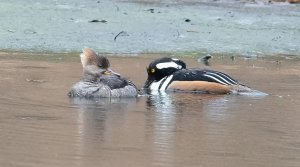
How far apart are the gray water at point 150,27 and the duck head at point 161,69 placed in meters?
3.22

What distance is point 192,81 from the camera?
1264cm

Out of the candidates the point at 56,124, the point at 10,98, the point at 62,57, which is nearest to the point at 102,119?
the point at 56,124

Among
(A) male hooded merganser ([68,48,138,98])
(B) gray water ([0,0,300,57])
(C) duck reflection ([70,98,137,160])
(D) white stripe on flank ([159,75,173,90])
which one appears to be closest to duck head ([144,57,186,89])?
(D) white stripe on flank ([159,75,173,90])

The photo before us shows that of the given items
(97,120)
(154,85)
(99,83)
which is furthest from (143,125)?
(154,85)

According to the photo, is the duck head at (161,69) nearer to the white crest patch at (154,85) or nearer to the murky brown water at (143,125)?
the white crest patch at (154,85)

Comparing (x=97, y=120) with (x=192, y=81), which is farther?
(x=192, y=81)

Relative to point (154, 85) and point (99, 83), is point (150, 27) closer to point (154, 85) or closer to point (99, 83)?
point (154, 85)

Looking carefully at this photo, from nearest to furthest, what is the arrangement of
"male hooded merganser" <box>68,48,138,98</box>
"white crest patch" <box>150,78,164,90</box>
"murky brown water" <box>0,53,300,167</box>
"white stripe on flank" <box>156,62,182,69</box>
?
1. "murky brown water" <box>0,53,300,167</box>
2. "male hooded merganser" <box>68,48,138,98</box>
3. "white crest patch" <box>150,78,164,90</box>
4. "white stripe on flank" <box>156,62,182,69</box>

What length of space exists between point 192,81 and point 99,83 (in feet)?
4.02

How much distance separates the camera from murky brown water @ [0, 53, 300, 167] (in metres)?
7.84

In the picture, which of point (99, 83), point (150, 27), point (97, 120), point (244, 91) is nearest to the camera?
point (97, 120)

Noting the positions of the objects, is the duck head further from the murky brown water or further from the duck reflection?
the duck reflection

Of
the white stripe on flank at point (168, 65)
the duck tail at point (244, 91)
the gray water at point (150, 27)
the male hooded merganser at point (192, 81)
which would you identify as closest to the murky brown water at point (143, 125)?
the duck tail at point (244, 91)

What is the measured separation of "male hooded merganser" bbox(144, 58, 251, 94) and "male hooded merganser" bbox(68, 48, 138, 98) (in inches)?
30.3
